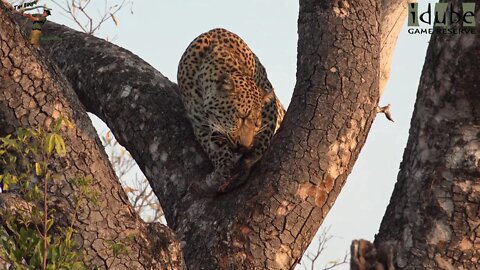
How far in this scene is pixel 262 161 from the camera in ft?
16.4

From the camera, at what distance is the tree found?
4.07m

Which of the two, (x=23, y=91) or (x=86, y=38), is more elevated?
(x=86, y=38)

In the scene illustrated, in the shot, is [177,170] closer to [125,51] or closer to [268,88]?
[125,51]

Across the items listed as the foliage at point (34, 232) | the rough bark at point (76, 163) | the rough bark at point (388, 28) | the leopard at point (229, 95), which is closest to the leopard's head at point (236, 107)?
the leopard at point (229, 95)

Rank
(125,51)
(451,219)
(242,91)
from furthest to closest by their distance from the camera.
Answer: (242,91), (125,51), (451,219)

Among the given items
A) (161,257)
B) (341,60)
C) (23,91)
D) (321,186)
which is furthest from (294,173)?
(23,91)

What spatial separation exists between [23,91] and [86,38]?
2.47 meters

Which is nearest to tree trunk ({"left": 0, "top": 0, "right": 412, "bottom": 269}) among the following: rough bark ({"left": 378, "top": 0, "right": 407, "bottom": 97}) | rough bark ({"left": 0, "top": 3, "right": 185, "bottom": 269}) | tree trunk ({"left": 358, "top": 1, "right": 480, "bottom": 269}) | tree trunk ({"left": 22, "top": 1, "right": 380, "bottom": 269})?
tree trunk ({"left": 22, "top": 1, "right": 380, "bottom": 269})

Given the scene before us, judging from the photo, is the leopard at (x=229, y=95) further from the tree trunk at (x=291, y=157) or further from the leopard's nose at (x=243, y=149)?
the tree trunk at (x=291, y=157)

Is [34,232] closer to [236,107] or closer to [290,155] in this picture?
[290,155]

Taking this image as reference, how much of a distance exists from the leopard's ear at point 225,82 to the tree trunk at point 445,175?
11.0 feet

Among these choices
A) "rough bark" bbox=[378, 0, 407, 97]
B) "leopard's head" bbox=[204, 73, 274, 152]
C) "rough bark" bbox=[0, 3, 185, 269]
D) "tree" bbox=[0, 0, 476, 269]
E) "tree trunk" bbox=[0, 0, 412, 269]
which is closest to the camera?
"rough bark" bbox=[0, 3, 185, 269]

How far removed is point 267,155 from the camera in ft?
16.4

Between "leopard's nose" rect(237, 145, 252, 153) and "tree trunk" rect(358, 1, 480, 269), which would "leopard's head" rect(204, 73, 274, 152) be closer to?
"leopard's nose" rect(237, 145, 252, 153)
